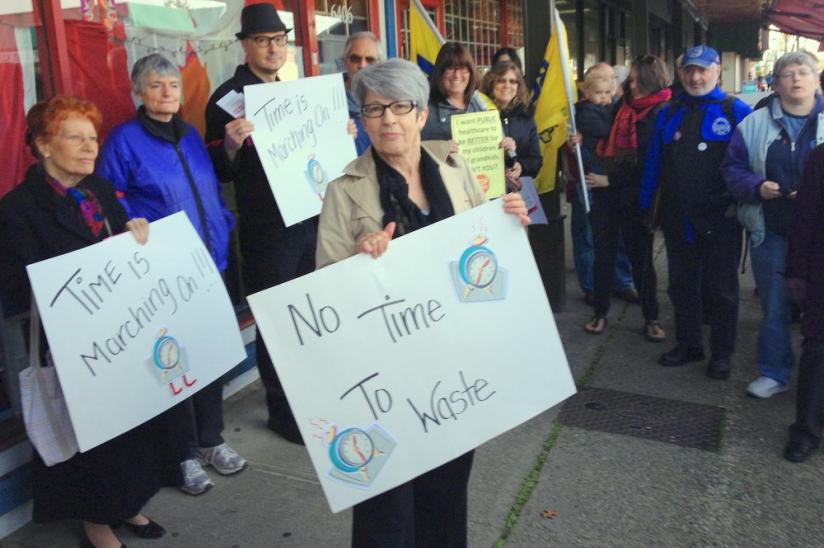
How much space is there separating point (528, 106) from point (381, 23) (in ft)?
6.05

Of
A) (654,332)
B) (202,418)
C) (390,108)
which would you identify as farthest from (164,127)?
(654,332)

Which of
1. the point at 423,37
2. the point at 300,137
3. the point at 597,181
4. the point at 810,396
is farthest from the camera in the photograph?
the point at 597,181

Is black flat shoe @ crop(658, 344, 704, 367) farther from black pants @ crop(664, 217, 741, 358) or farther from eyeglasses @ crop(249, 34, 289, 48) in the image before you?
eyeglasses @ crop(249, 34, 289, 48)

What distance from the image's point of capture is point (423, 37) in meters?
4.98

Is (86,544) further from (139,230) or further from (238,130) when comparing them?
(238,130)

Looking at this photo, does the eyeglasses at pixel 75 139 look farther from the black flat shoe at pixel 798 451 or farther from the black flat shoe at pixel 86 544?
the black flat shoe at pixel 798 451

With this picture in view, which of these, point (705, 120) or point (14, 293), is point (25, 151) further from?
point (705, 120)

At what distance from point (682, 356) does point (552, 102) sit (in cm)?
191

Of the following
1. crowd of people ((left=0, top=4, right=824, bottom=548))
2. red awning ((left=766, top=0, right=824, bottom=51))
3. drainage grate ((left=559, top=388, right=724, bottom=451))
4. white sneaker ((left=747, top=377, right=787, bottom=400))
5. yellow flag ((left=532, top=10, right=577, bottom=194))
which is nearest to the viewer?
crowd of people ((left=0, top=4, right=824, bottom=548))

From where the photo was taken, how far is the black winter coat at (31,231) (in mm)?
2555

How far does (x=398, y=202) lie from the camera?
7.18 feet

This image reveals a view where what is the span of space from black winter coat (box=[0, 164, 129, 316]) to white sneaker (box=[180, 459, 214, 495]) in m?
1.07

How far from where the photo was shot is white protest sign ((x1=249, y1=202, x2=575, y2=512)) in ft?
6.44

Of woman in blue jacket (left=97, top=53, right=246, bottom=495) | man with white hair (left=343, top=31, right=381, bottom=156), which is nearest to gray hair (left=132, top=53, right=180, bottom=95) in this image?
woman in blue jacket (left=97, top=53, right=246, bottom=495)
